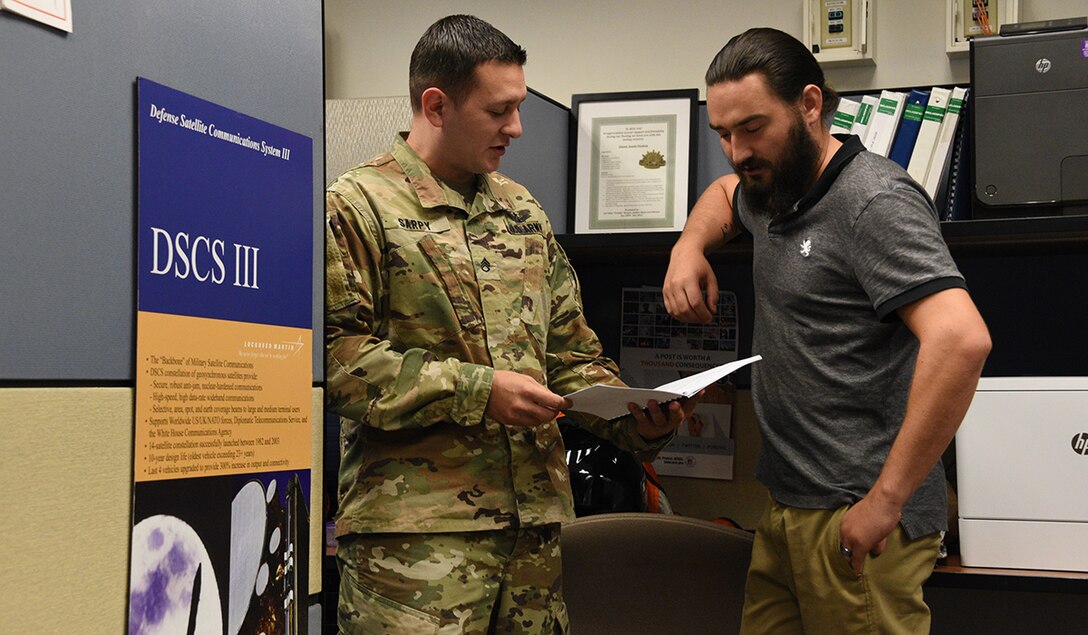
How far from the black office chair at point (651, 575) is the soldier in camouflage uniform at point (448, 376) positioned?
145 mm

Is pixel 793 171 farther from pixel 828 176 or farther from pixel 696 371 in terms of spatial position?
pixel 696 371

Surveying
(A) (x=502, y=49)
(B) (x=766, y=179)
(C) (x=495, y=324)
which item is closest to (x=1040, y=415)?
(B) (x=766, y=179)

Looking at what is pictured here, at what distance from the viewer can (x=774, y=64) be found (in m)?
1.61

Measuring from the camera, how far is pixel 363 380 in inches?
54.0

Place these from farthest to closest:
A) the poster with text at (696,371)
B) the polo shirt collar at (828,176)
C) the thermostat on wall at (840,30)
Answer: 1. the thermostat on wall at (840,30)
2. the poster with text at (696,371)
3. the polo shirt collar at (828,176)

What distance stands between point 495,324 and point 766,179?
19.3 inches

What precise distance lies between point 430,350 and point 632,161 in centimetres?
95

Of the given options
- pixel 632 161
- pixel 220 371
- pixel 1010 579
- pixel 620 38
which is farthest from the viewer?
pixel 620 38

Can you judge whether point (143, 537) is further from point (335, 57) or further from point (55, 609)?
point (335, 57)

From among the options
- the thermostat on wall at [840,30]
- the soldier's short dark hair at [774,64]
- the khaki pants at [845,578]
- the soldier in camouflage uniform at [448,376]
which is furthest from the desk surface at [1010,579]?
the thermostat on wall at [840,30]

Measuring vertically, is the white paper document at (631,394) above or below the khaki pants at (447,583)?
above

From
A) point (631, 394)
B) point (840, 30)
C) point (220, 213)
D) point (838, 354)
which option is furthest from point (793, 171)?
point (840, 30)

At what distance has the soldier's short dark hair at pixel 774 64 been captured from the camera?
63.4 inches

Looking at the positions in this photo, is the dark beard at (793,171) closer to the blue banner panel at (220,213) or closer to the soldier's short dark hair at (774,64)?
the soldier's short dark hair at (774,64)
